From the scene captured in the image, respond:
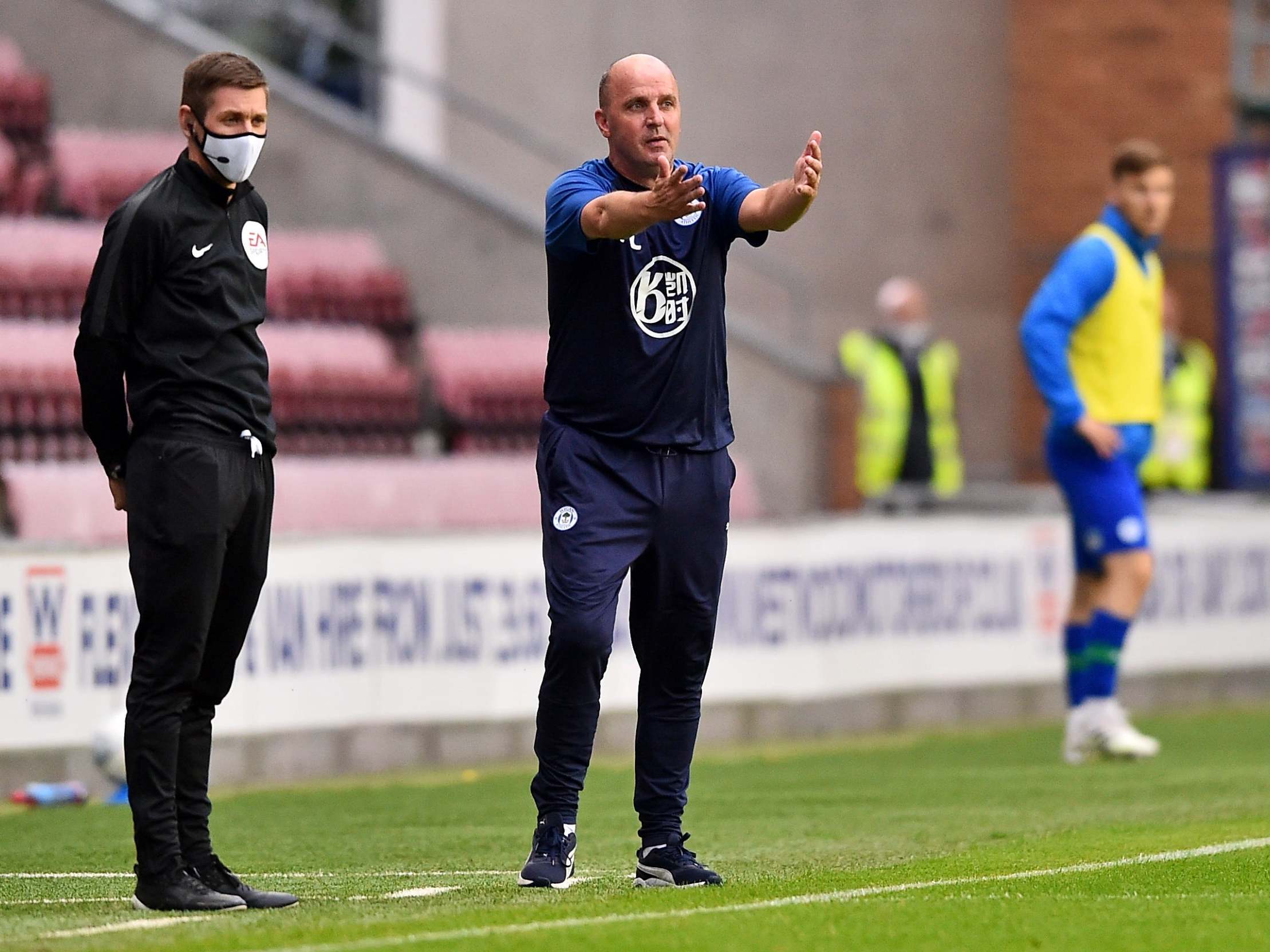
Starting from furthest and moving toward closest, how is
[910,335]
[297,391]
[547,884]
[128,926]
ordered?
1. [910,335]
2. [297,391]
3. [547,884]
4. [128,926]

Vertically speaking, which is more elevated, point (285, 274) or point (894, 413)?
point (285, 274)

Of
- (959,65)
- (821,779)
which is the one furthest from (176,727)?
(959,65)

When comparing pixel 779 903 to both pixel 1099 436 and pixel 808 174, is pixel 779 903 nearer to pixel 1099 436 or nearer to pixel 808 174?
pixel 808 174

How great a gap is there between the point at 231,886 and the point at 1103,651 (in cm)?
561

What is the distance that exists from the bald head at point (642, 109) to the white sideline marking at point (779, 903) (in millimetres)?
1924

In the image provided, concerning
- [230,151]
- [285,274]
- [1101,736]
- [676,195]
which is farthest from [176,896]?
[285,274]

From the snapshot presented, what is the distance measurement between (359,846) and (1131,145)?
5.07 meters

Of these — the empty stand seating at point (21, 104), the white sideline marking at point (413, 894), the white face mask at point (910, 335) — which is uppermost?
the empty stand seating at point (21, 104)

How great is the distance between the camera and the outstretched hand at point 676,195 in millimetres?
6137

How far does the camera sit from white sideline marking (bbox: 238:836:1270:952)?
18.7 feet

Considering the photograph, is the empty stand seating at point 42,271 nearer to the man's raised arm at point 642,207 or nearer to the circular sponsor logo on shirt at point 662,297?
the circular sponsor logo on shirt at point 662,297

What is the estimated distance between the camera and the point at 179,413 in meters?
6.42

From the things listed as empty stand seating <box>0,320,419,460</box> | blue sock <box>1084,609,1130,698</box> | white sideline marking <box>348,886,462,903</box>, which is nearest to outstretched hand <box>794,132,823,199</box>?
white sideline marking <box>348,886,462,903</box>

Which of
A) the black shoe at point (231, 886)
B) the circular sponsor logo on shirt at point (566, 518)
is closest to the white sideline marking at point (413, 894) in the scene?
the black shoe at point (231, 886)
